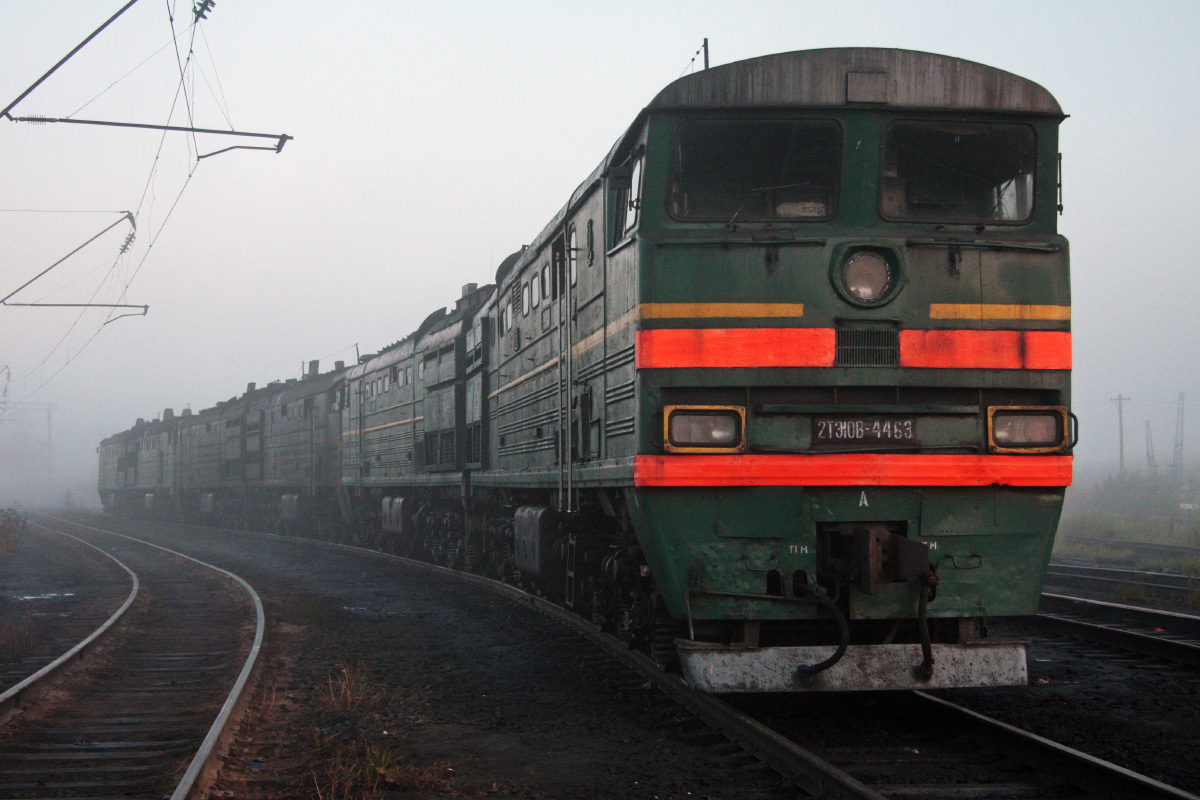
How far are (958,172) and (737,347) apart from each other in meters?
1.76

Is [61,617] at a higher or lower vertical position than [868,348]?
lower

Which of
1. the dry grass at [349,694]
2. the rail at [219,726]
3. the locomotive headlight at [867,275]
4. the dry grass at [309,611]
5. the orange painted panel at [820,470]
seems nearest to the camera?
the rail at [219,726]

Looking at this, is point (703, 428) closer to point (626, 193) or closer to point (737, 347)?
point (737, 347)

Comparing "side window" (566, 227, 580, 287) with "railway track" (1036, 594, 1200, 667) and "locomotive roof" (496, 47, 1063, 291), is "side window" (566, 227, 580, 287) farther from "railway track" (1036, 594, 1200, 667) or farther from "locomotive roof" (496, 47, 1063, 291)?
"railway track" (1036, 594, 1200, 667)

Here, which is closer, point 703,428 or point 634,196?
point 703,428

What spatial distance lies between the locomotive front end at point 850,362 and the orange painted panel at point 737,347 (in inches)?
0.5

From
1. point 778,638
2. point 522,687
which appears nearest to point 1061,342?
point 778,638

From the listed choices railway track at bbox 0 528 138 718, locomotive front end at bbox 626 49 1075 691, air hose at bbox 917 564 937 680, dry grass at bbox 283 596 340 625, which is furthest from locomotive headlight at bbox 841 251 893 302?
dry grass at bbox 283 596 340 625

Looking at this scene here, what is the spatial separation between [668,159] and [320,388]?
23375mm

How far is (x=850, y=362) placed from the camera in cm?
597

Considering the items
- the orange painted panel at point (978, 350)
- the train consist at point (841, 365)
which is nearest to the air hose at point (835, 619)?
the train consist at point (841, 365)

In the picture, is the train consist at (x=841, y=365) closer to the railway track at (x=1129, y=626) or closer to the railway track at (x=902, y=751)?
the railway track at (x=902, y=751)

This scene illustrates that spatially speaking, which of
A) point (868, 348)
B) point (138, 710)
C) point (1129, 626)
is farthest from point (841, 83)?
point (1129, 626)

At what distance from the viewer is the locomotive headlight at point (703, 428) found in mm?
5852
